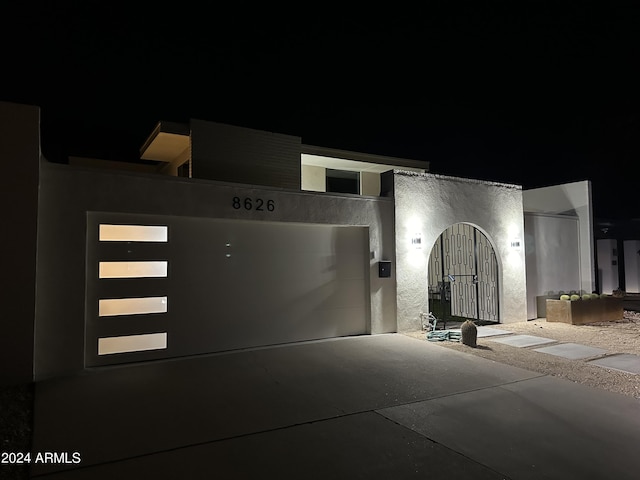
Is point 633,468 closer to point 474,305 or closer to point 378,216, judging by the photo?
point 378,216

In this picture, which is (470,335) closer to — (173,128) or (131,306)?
(131,306)

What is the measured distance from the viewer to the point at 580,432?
3.75 m

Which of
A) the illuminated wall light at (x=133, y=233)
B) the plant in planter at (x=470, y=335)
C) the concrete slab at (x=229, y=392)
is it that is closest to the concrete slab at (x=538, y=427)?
the concrete slab at (x=229, y=392)

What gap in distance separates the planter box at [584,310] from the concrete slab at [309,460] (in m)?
8.27

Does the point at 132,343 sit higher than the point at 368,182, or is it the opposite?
the point at 368,182

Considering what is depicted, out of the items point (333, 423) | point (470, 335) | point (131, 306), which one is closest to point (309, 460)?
point (333, 423)

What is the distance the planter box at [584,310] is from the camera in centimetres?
998

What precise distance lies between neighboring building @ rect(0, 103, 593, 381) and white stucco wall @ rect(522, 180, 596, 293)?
98cm

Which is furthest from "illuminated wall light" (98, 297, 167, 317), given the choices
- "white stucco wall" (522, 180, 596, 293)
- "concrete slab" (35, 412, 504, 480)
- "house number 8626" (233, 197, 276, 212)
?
"white stucco wall" (522, 180, 596, 293)

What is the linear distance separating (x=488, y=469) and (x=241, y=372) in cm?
366

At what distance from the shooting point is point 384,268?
8.50 metres

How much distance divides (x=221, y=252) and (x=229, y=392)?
9.38ft

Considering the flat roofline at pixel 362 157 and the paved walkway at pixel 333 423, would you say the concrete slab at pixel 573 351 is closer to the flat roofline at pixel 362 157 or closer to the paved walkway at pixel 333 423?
the paved walkway at pixel 333 423

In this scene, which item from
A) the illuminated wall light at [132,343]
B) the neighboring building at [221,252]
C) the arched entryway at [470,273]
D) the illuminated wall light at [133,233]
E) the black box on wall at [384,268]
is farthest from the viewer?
the arched entryway at [470,273]
